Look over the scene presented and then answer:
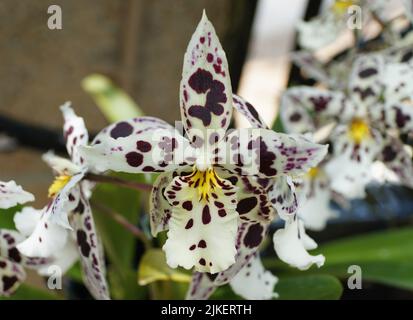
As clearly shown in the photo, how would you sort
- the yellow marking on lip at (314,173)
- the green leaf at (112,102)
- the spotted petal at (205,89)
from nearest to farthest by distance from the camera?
1. the spotted petal at (205,89)
2. the yellow marking on lip at (314,173)
3. the green leaf at (112,102)

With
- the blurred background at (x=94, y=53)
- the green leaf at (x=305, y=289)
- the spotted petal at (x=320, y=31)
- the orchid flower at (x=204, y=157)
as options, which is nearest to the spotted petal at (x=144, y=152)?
the orchid flower at (x=204, y=157)

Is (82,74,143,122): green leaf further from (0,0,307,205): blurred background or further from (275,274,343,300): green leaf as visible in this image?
(275,274,343,300): green leaf

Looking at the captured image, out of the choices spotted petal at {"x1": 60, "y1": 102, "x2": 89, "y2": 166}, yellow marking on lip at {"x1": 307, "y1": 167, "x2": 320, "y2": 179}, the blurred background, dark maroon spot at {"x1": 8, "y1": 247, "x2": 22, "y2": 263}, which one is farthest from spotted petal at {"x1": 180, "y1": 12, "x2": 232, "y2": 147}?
the blurred background

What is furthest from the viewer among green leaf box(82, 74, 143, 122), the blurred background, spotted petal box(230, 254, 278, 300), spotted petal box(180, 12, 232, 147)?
the blurred background

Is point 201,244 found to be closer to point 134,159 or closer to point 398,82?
point 134,159

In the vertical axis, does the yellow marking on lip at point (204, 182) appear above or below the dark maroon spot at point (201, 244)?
above

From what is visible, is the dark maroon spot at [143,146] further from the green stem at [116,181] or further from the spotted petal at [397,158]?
the spotted petal at [397,158]
